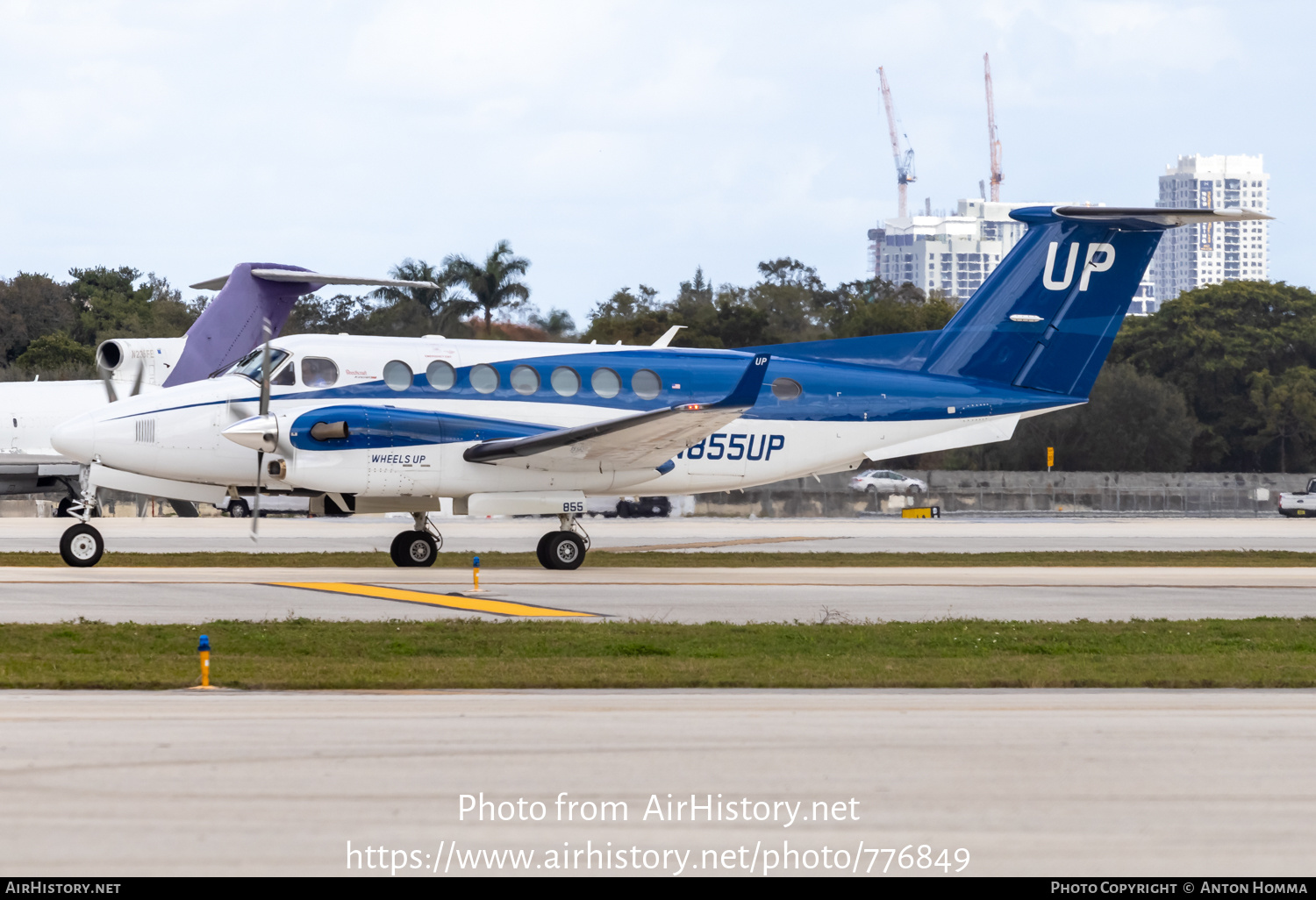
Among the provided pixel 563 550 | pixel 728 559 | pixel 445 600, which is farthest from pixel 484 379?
pixel 728 559

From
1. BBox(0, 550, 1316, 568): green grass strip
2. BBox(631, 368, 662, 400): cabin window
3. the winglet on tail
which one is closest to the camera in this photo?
BBox(631, 368, 662, 400): cabin window

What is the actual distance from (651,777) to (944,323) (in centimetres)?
7501

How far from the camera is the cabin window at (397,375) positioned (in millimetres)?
24188

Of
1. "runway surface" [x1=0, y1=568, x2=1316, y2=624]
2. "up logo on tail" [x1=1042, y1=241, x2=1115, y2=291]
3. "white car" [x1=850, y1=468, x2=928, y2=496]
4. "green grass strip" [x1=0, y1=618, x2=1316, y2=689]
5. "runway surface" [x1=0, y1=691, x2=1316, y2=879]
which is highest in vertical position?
"up logo on tail" [x1=1042, y1=241, x2=1115, y2=291]

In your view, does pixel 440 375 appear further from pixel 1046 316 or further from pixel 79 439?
pixel 1046 316

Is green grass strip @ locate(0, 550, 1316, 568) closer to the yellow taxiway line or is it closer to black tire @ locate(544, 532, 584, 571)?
black tire @ locate(544, 532, 584, 571)

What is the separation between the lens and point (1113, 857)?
6105mm

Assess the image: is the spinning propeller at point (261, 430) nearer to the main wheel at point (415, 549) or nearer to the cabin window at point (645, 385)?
the main wheel at point (415, 549)

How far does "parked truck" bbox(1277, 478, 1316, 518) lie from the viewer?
66125mm

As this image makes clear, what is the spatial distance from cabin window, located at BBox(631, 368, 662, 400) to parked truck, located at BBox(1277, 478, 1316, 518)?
168 ft

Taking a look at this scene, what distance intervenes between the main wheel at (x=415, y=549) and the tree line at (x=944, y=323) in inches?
1113

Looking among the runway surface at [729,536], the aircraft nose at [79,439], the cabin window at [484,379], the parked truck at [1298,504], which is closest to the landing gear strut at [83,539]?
the aircraft nose at [79,439]

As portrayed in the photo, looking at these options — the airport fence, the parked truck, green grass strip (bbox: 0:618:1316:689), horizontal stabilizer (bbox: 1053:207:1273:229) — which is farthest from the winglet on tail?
the parked truck
